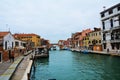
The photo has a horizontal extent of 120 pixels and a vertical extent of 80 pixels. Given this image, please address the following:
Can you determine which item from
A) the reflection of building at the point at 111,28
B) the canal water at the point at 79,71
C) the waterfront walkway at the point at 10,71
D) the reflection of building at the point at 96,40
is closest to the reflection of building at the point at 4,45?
the waterfront walkway at the point at 10,71

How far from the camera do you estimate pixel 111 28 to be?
192 feet

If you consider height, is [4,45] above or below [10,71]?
above

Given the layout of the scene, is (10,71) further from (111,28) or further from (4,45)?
(111,28)

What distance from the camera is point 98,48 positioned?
70.1 m

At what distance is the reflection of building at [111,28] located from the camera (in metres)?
55.3

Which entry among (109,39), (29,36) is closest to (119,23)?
(109,39)

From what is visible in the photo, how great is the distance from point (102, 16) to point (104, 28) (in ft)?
14.5

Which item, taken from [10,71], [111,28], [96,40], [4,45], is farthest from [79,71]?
[96,40]

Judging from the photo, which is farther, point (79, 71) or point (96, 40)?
point (96, 40)

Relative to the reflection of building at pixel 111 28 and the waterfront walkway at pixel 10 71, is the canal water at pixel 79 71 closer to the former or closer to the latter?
the waterfront walkway at pixel 10 71

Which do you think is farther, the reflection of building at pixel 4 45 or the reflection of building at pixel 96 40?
the reflection of building at pixel 96 40

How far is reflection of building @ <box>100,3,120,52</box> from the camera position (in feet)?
181

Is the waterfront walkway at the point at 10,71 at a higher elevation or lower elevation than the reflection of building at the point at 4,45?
lower

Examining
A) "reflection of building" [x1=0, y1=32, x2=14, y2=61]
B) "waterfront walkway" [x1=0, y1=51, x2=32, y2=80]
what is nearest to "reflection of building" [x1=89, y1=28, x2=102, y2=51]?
"reflection of building" [x1=0, y1=32, x2=14, y2=61]
